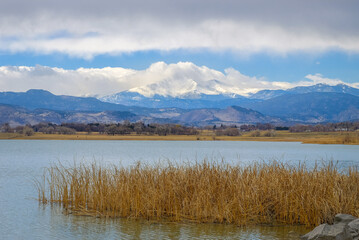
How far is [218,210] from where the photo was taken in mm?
15289

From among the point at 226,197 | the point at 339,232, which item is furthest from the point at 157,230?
the point at 339,232

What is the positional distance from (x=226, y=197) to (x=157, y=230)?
8.46 ft

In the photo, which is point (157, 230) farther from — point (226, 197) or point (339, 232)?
point (339, 232)

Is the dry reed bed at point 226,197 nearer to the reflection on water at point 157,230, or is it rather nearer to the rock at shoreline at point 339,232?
the reflection on water at point 157,230

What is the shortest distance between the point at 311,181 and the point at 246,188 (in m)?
2.31

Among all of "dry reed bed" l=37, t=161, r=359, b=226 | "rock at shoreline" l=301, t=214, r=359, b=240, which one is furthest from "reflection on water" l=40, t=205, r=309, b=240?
"rock at shoreline" l=301, t=214, r=359, b=240

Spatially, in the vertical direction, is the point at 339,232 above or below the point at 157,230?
above

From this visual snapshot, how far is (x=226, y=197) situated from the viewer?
1535 centimetres

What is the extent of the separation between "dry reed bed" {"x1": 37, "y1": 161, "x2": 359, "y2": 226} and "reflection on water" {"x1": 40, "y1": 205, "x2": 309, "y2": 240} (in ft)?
1.23

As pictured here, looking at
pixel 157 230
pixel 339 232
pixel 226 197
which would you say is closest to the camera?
pixel 339 232

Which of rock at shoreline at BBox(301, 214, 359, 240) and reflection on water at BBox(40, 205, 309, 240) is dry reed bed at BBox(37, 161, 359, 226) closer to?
reflection on water at BBox(40, 205, 309, 240)

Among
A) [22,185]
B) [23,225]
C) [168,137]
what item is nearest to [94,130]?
[168,137]

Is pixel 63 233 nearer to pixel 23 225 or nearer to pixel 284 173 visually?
pixel 23 225

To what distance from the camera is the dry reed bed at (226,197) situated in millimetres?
14758
